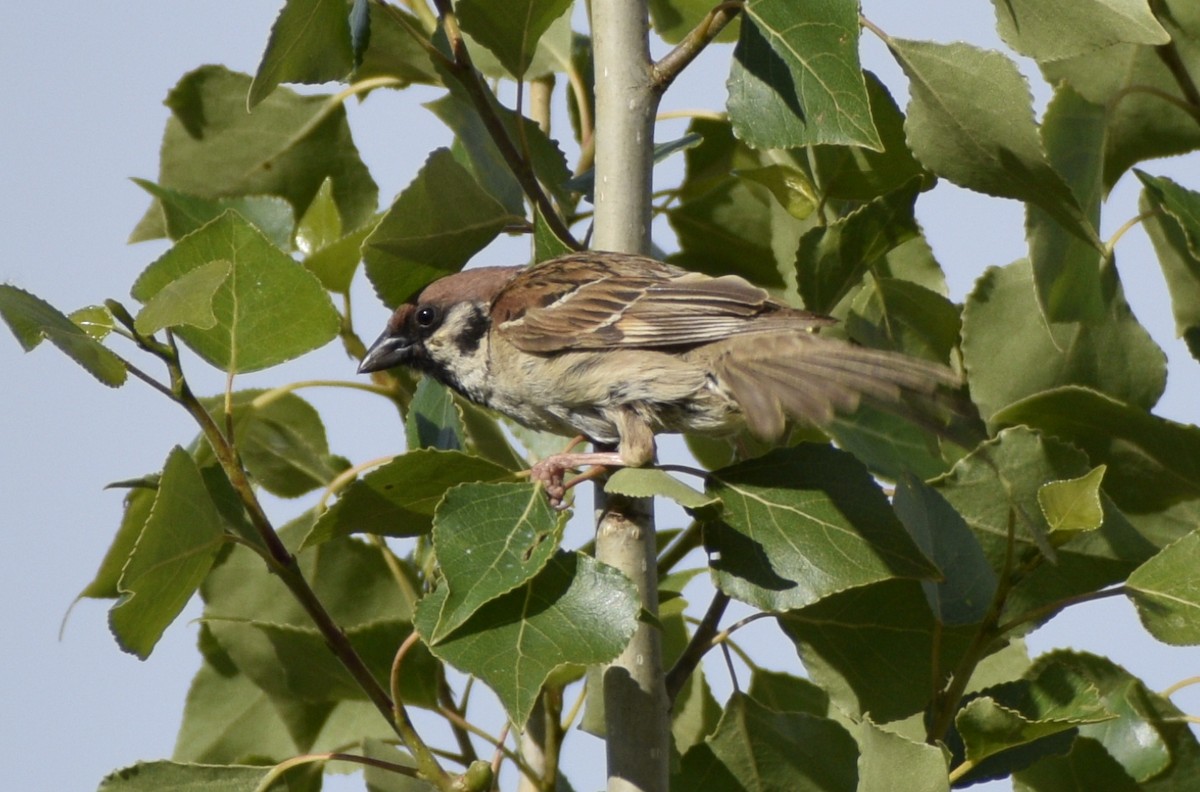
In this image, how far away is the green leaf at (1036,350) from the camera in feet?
9.80

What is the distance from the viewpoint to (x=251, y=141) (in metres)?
3.45

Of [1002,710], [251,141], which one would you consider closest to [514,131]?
[251,141]

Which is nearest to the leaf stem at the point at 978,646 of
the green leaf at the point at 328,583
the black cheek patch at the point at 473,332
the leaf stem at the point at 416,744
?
the leaf stem at the point at 416,744

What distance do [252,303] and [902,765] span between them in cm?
133

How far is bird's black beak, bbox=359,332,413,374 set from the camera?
3699mm

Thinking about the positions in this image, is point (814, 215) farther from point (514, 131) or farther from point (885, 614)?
point (885, 614)

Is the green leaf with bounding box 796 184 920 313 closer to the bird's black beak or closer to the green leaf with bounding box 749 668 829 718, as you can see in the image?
the green leaf with bounding box 749 668 829 718

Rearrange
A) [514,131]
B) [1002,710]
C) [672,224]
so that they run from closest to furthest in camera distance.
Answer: [1002,710] → [514,131] → [672,224]

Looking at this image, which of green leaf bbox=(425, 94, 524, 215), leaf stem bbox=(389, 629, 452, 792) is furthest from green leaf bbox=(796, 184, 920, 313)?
leaf stem bbox=(389, 629, 452, 792)

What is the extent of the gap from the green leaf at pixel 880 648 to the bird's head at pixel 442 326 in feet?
4.56

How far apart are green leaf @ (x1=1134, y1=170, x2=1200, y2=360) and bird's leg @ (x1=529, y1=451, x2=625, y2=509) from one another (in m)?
1.16

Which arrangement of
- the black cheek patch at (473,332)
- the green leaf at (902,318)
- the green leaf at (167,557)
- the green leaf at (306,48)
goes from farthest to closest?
1. the black cheek patch at (473,332)
2. the green leaf at (902,318)
3. the green leaf at (306,48)
4. the green leaf at (167,557)

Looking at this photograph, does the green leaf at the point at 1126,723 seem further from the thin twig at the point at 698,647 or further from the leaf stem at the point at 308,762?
the leaf stem at the point at 308,762

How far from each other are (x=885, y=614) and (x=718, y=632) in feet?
0.96
